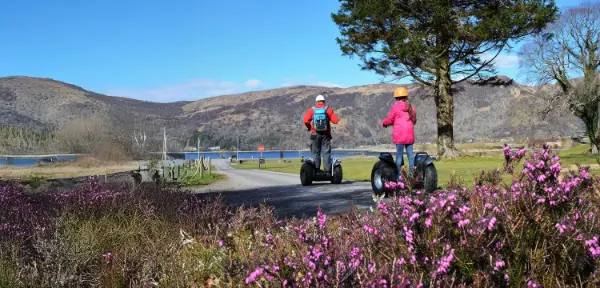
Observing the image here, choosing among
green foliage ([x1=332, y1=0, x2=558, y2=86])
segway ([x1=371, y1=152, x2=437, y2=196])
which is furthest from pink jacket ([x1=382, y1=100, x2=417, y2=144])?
green foliage ([x1=332, y1=0, x2=558, y2=86])

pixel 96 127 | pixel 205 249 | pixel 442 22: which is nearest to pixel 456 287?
pixel 205 249

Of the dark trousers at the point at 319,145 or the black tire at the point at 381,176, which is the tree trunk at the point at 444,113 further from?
the black tire at the point at 381,176

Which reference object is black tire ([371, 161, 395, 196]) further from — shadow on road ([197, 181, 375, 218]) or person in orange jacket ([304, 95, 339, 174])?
person in orange jacket ([304, 95, 339, 174])

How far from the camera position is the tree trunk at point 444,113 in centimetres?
3023

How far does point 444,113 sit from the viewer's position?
30.7m

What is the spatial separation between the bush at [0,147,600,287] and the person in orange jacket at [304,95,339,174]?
7566mm

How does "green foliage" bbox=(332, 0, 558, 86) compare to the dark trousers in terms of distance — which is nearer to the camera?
the dark trousers

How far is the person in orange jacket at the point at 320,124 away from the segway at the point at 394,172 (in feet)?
8.79

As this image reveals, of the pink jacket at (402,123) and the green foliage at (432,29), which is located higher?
the green foliage at (432,29)

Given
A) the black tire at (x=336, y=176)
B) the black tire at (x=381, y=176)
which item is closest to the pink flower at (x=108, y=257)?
the black tire at (x=381, y=176)

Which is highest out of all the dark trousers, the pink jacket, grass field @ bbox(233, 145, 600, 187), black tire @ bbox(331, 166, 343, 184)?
the pink jacket

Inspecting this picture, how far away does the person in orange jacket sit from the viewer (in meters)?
12.6

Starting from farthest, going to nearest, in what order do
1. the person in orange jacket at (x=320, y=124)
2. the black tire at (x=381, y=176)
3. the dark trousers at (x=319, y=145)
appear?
the dark trousers at (x=319, y=145)
the person in orange jacket at (x=320, y=124)
the black tire at (x=381, y=176)

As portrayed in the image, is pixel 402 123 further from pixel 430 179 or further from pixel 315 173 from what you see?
pixel 315 173
